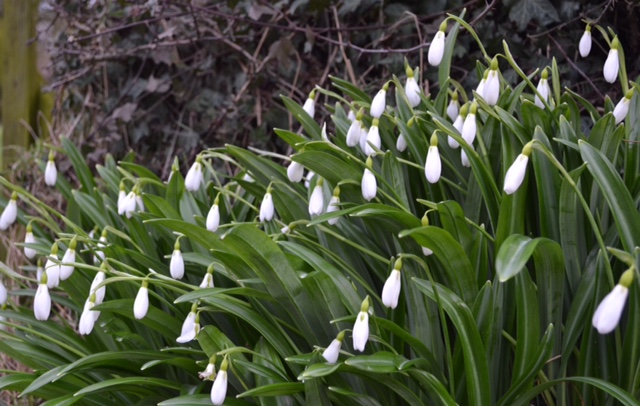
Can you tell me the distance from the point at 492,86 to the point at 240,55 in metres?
2.27

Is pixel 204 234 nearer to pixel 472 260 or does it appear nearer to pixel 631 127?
pixel 472 260

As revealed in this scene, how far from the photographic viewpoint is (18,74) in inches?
194

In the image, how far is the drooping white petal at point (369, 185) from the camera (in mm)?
1850

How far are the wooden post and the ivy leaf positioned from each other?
128 inches

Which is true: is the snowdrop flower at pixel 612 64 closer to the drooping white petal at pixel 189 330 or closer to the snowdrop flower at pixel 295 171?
the snowdrop flower at pixel 295 171

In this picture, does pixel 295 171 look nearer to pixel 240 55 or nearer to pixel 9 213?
pixel 9 213

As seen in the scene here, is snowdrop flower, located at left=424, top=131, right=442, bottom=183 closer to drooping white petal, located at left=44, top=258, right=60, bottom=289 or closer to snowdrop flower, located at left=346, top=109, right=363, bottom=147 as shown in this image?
snowdrop flower, located at left=346, top=109, right=363, bottom=147

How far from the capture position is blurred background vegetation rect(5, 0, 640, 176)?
115 inches

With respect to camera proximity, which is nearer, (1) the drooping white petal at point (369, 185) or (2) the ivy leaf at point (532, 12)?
(1) the drooping white petal at point (369, 185)

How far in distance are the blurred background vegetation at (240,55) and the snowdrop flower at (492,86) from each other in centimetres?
91

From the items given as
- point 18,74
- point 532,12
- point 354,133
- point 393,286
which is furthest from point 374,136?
point 18,74

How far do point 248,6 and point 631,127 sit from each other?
2.19 meters

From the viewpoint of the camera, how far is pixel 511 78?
2908 mm

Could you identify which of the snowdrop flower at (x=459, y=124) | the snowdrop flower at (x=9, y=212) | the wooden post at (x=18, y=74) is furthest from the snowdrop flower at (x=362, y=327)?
the wooden post at (x=18, y=74)
